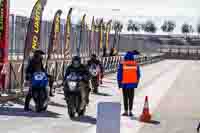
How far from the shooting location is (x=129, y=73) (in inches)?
599

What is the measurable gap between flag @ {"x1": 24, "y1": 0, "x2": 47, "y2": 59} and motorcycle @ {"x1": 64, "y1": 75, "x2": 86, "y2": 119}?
5497mm

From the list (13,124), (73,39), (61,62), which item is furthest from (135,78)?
(73,39)

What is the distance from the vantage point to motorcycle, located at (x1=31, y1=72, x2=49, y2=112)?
15.5 m

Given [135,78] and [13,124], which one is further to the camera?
[135,78]

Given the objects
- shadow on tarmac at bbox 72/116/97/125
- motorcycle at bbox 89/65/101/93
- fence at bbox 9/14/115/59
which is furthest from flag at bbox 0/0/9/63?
motorcycle at bbox 89/65/101/93

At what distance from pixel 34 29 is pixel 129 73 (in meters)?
5.95

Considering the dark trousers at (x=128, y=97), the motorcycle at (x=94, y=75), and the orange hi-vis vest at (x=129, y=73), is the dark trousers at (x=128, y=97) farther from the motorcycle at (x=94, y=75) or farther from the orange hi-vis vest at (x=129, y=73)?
the motorcycle at (x=94, y=75)

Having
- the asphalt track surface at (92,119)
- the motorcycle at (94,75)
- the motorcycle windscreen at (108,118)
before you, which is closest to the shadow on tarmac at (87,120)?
the asphalt track surface at (92,119)

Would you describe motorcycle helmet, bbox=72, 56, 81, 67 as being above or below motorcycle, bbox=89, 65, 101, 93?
above

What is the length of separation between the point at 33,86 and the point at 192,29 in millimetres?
165738

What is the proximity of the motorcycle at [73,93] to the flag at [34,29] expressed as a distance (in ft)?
18.0

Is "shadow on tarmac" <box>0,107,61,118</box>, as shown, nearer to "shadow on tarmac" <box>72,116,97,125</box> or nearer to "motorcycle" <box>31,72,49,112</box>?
"motorcycle" <box>31,72,49,112</box>

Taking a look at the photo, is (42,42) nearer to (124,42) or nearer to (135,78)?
(135,78)

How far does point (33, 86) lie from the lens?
610 inches
